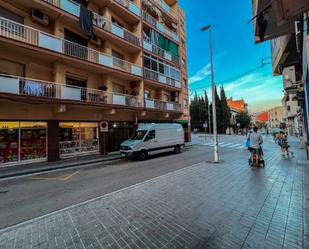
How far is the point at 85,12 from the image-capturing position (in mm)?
13383

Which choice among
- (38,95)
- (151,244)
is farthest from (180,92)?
(151,244)

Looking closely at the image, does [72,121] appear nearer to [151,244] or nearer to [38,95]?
[38,95]

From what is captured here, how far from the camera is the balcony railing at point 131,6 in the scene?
16.8 metres

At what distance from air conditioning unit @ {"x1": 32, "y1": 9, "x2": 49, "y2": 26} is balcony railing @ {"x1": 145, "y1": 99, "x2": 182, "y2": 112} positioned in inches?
406

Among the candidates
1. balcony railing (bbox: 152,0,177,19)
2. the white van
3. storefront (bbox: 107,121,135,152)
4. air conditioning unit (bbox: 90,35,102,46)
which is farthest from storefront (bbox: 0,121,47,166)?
balcony railing (bbox: 152,0,177,19)

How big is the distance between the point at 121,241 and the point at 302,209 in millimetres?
4087

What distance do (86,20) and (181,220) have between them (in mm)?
15054

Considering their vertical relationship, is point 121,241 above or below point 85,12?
below

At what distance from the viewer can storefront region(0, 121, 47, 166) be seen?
10.7 metres

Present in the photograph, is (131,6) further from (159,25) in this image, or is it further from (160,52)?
(160,52)

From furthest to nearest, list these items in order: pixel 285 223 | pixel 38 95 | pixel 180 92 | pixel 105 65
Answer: pixel 180 92 → pixel 105 65 → pixel 38 95 → pixel 285 223

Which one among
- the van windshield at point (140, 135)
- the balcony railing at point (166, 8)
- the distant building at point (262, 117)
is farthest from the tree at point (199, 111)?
the distant building at point (262, 117)

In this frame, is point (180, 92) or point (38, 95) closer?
point (38, 95)

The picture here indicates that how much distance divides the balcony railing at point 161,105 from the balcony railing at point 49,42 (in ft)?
16.6
